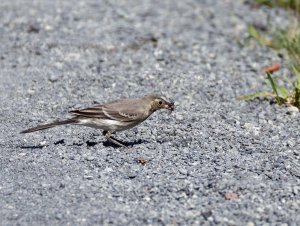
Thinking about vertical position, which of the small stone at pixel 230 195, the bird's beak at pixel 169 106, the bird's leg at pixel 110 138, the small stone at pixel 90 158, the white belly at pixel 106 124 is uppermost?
the bird's beak at pixel 169 106

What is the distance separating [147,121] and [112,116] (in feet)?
4.24

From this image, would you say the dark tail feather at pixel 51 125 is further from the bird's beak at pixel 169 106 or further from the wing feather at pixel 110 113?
the bird's beak at pixel 169 106

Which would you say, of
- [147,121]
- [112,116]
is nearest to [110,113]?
[112,116]

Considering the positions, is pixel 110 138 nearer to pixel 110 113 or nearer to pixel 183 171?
pixel 110 113

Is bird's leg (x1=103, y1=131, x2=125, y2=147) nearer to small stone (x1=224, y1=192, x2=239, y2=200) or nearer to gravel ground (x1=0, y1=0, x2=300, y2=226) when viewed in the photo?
gravel ground (x1=0, y1=0, x2=300, y2=226)

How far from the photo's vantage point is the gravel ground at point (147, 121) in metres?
7.65

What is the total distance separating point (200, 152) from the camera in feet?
29.9

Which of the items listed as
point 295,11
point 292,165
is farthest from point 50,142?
point 295,11

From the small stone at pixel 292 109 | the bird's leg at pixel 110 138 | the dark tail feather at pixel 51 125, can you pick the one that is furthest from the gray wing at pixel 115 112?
the small stone at pixel 292 109

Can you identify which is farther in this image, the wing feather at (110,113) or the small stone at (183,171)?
the wing feather at (110,113)

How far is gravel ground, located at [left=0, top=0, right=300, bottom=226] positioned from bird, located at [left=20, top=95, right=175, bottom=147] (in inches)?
9.6

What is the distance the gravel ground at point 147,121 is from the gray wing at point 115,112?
36cm

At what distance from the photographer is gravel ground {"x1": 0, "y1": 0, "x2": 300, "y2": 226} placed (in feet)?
25.1

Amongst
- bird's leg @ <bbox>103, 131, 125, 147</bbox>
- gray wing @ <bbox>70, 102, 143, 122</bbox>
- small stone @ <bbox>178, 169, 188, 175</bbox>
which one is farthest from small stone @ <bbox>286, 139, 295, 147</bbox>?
bird's leg @ <bbox>103, 131, 125, 147</bbox>
